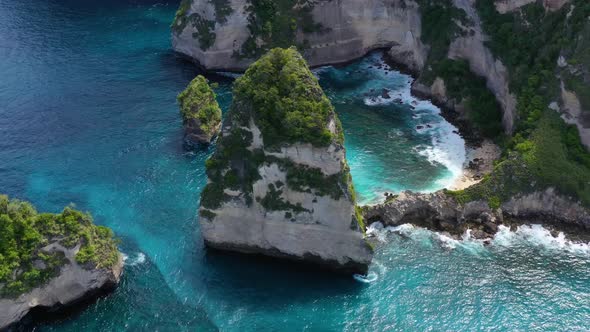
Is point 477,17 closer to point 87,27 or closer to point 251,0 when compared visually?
point 251,0

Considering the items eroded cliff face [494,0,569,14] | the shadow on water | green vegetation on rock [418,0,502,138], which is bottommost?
the shadow on water

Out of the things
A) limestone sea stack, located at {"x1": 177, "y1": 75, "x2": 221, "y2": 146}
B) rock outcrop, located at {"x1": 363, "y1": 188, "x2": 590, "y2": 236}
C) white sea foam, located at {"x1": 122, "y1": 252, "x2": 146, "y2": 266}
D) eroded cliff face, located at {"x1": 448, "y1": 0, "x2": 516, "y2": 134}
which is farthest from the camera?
limestone sea stack, located at {"x1": 177, "y1": 75, "x2": 221, "y2": 146}

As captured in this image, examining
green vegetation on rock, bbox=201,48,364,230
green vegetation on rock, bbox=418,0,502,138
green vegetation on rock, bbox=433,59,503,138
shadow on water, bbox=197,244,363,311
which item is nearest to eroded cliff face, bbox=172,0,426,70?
Answer: green vegetation on rock, bbox=418,0,502,138

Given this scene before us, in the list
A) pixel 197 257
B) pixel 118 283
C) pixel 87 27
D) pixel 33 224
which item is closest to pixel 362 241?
pixel 197 257

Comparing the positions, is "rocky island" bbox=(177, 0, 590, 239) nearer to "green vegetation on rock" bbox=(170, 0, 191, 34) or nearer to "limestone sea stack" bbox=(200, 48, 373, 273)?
"green vegetation on rock" bbox=(170, 0, 191, 34)

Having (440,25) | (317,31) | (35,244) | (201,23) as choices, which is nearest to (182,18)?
(201,23)

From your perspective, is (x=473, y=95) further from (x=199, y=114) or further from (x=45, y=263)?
(x=45, y=263)
